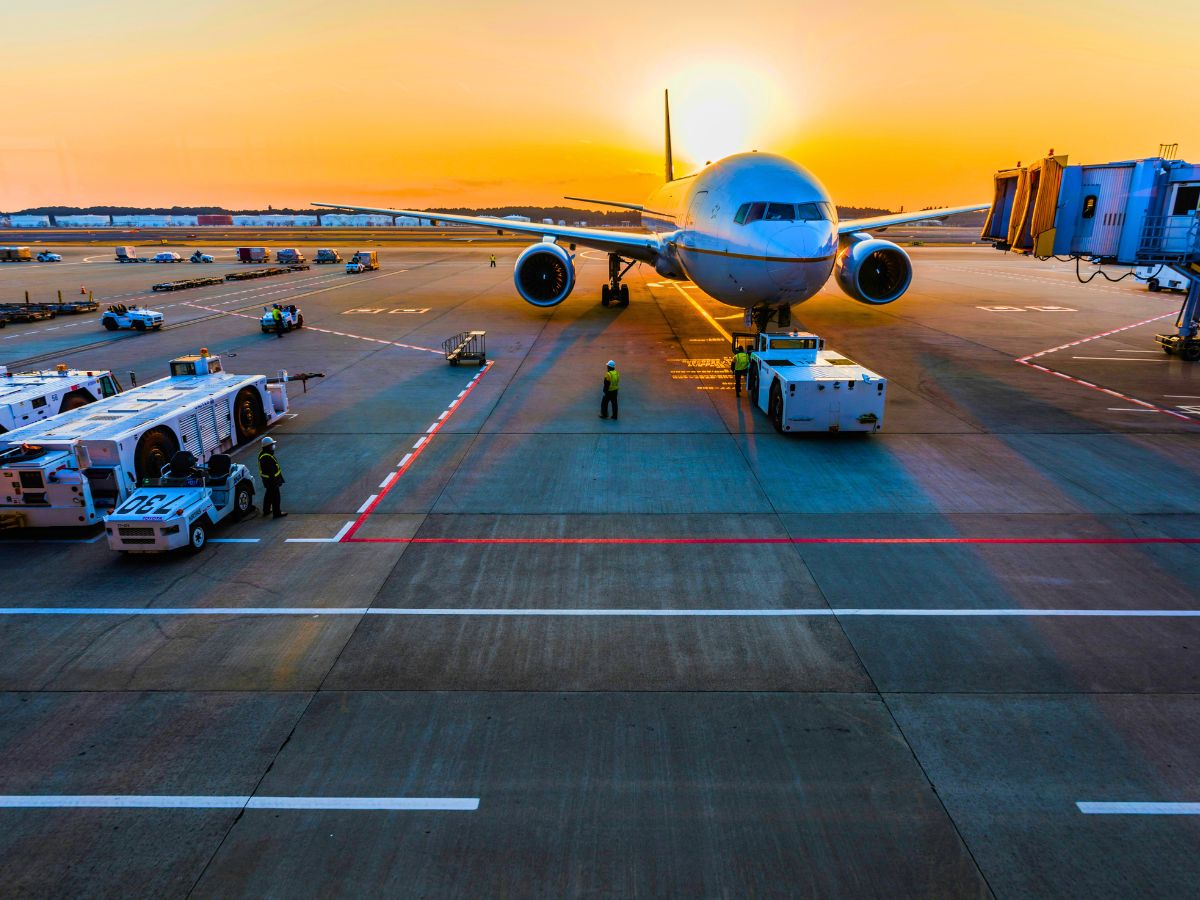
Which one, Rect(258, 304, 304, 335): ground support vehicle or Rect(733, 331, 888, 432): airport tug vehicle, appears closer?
Rect(733, 331, 888, 432): airport tug vehicle

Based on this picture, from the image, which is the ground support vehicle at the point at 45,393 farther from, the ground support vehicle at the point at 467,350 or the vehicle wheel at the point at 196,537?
the ground support vehicle at the point at 467,350

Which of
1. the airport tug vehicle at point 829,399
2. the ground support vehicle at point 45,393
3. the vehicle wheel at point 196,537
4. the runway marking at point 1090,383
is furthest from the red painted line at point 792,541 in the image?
the runway marking at point 1090,383

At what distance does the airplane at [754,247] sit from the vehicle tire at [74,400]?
17803 millimetres

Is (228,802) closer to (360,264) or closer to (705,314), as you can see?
(705,314)

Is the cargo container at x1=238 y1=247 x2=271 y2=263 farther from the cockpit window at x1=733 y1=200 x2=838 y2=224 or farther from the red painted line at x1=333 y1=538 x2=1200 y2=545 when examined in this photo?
the red painted line at x1=333 y1=538 x2=1200 y2=545

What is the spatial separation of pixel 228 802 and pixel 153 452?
32.7ft

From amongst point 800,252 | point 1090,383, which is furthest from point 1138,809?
point 1090,383

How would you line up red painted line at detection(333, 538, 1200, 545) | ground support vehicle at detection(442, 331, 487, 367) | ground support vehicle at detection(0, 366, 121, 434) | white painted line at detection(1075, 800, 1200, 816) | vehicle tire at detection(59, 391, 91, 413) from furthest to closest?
ground support vehicle at detection(442, 331, 487, 367) → vehicle tire at detection(59, 391, 91, 413) → ground support vehicle at detection(0, 366, 121, 434) → red painted line at detection(333, 538, 1200, 545) → white painted line at detection(1075, 800, 1200, 816)

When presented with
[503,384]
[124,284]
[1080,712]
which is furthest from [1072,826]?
[124,284]

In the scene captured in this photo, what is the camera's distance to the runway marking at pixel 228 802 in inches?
278

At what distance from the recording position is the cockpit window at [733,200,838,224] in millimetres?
23558

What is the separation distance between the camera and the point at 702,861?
21.0ft

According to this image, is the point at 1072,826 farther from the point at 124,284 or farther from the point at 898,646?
the point at 124,284

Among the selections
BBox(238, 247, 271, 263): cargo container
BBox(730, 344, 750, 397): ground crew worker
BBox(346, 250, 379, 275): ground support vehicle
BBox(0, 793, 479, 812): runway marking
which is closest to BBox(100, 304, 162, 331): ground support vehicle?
BBox(346, 250, 379, 275): ground support vehicle
